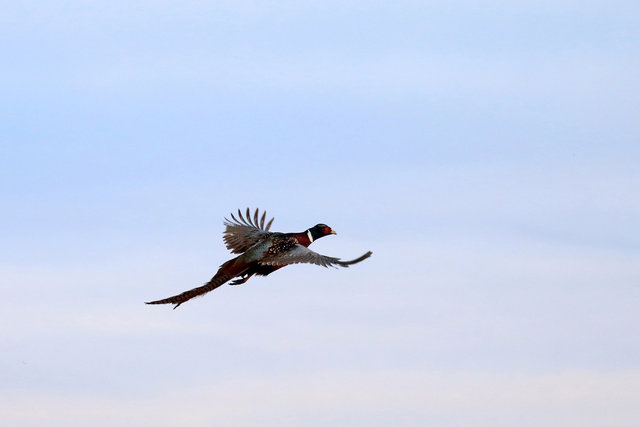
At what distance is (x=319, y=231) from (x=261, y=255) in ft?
9.47

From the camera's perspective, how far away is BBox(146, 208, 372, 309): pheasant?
30297 millimetres

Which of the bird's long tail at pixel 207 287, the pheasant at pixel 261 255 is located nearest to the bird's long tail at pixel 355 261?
the pheasant at pixel 261 255

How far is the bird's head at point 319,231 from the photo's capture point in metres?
33.8

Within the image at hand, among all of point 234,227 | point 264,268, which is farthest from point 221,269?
point 234,227

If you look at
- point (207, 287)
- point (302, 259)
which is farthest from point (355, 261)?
point (207, 287)

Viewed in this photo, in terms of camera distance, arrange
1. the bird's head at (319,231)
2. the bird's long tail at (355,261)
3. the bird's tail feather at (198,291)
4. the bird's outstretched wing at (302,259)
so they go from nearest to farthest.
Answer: the bird's long tail at (355,261)
the bird's outstretched wing at (302,259)
the bird's tail feather at (198,291)
the bird's head at (319,231)

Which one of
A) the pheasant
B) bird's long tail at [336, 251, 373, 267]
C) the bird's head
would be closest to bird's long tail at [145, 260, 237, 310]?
the pheasant

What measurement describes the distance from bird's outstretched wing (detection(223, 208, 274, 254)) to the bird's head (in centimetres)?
157

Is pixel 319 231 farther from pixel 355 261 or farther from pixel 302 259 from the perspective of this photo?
pixel 355 261

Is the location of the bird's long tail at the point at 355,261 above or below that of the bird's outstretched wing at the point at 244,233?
below

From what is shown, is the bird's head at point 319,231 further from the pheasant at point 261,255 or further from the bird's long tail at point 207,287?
the bird's long tail at point 207,287

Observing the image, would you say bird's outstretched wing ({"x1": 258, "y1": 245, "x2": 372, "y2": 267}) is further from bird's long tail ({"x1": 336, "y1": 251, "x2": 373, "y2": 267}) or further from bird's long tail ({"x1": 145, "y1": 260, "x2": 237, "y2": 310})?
bird's long tail ({"x1": 145, "y1": 260, "x2": 237, "y2": 310})

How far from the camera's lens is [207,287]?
3106cm

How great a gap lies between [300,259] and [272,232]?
11.6ft
